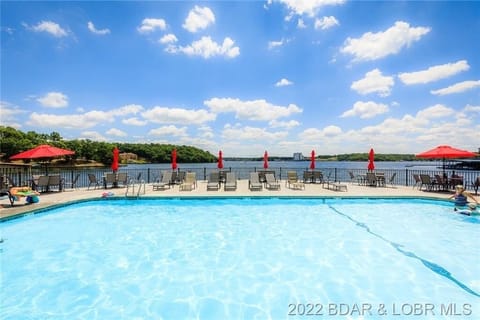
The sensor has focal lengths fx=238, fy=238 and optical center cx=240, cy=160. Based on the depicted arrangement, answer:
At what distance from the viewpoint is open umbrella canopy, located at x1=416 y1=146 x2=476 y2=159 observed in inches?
409

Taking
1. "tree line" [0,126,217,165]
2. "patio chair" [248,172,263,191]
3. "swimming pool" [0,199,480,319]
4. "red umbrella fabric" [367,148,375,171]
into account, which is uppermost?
"tree line" [0,126,217,165]

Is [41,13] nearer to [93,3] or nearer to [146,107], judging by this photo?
[93,3]

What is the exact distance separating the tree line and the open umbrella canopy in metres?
47.4

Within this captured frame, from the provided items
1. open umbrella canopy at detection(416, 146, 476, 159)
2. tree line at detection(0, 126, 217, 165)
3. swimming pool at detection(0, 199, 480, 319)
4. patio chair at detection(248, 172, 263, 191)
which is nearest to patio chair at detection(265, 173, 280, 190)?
patio chair at detection(248, 172, 263, 191)

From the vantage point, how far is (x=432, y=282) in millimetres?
3996

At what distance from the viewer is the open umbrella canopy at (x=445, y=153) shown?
10.4m

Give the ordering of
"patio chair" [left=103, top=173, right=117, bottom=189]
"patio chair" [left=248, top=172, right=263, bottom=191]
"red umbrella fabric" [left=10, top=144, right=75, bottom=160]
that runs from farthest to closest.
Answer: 1. "patio chair" [left=103, top=173, right=117, bottom=189]
2. "patio chair" [left=248, top=172, right=263, bottom=191]
3. "red umbrella fabric" [left=10, top=144, right=75, bottom=160]

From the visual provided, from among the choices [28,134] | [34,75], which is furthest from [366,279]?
[28,134]

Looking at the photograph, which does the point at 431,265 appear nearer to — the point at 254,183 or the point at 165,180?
the point at 254,183

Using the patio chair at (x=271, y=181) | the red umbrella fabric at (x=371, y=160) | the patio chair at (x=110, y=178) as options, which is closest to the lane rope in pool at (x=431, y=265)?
the patio chair at (x=271, y=181)

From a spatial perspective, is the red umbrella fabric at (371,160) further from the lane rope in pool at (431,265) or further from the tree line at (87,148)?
the tree line at (87,148)

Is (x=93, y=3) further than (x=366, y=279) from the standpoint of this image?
Yes

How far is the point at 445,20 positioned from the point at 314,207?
8849mm

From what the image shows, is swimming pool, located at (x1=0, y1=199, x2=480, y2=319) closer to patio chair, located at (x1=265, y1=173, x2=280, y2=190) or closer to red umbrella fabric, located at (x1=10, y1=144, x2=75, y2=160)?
red umbrella fabric, located at (x1=10, y1=144, x2=75, y2=160)
